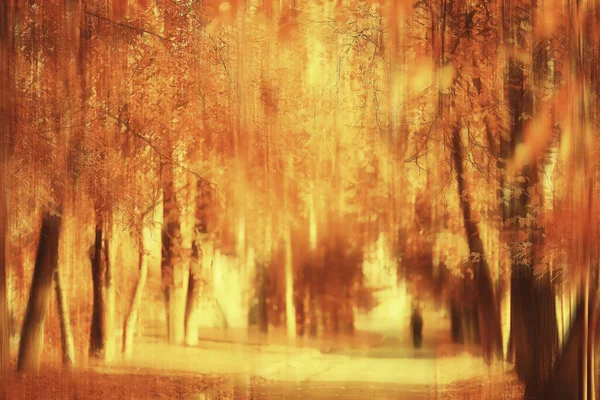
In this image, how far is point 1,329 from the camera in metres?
3.10

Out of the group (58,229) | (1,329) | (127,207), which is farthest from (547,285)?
(1,329)

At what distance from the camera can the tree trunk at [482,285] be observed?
2.90 metres

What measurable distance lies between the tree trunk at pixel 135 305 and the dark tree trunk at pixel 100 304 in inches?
4.6

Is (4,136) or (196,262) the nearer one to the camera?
(196,262)

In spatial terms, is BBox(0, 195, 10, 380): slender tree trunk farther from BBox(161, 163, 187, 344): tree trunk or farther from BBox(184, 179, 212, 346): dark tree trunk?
BBox(184, 179, 212, 346): dark tree trunk

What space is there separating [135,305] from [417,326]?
1.38 m

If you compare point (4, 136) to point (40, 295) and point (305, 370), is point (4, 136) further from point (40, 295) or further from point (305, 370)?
point (305, 370)

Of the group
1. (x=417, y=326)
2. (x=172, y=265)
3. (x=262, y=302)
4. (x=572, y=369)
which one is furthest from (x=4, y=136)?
(x=572, y=369)

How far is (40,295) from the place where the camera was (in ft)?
10.1

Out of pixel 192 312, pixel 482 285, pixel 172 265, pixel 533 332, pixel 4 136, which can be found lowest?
pixel 533 332

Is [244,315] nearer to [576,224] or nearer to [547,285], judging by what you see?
[547,285]

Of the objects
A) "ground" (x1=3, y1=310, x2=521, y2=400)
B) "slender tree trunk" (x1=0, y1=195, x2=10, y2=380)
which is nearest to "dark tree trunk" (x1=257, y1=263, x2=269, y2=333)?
"ground" (x1=3, y1=310, x2=521, y2=400)

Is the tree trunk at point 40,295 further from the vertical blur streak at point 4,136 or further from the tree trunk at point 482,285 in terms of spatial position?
the tree trunk at point 482,285

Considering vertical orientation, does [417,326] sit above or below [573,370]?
above
